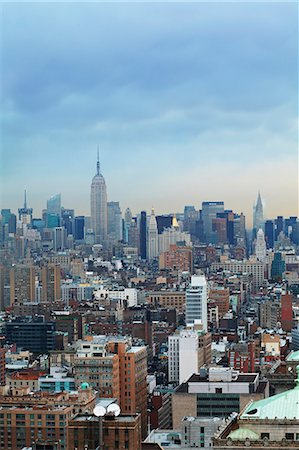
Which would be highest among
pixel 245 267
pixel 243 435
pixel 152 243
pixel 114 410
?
pixel 152 243

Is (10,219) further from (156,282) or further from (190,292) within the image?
(156,282)

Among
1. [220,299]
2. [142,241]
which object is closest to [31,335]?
[220,299]

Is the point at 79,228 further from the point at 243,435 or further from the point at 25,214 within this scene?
the point at 243,435

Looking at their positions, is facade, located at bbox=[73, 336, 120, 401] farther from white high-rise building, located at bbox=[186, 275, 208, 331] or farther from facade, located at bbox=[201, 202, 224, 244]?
facade, located at bbox=[201, 202, 224, 244]

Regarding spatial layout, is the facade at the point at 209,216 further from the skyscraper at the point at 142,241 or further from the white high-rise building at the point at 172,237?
the skyscraper at the point at 142,241

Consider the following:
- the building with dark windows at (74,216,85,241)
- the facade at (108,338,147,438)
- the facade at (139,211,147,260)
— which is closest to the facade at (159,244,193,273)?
the facade at (139,211,147,260)
